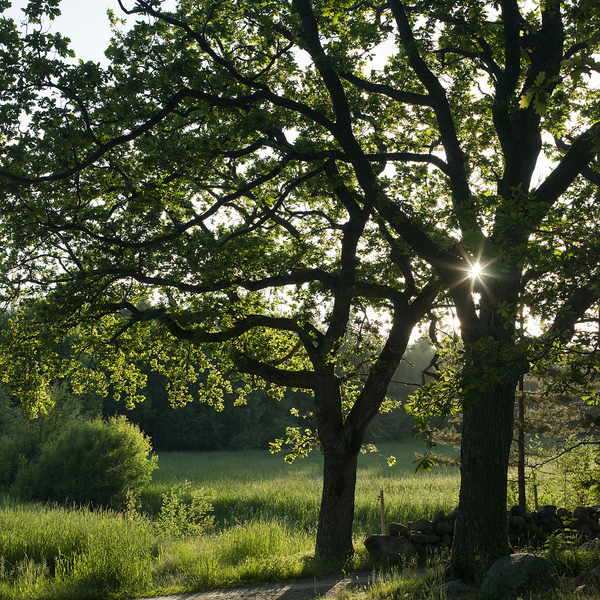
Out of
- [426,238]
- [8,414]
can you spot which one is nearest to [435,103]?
[426,238]

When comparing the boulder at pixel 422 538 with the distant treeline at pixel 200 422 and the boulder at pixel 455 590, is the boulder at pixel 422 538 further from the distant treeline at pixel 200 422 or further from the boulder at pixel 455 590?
the distant treeline at pixel 200 422

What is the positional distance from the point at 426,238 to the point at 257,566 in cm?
692

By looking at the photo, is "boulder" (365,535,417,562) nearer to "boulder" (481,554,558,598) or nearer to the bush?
"boulder" (481,554,558,598)

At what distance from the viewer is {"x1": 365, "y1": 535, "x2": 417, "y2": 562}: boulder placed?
10836mm

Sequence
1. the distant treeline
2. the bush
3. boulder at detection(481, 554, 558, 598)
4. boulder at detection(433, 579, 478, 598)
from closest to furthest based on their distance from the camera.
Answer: boulder at detection(481, 554, 558, 598) → boulder at detection(433, 579, 478, 598) → the bush → the distant treeline

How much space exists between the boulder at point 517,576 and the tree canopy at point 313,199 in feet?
3.15

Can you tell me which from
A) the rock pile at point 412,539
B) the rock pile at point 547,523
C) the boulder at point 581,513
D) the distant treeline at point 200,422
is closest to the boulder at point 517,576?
the rock pile at point 412,539

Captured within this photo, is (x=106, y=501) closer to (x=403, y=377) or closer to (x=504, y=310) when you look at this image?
(x=504, y=310)

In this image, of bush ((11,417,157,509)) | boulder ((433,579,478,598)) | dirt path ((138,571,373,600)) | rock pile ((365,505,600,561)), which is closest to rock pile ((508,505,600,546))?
rock pile ((365,505,600,561))

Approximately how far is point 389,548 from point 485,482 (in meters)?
3.81

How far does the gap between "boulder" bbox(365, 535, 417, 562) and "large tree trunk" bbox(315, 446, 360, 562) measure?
0.45 m

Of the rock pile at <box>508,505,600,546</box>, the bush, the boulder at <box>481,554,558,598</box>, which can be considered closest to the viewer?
the boulder at <box>481,554,558,598</box>

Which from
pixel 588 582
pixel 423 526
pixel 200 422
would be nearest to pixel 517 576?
pixel 588 582

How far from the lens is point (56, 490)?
22297mm
